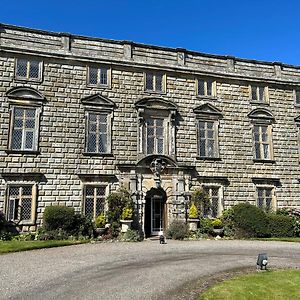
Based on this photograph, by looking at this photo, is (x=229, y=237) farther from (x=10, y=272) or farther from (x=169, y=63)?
(x=10, y=272)

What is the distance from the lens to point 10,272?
9453 mm

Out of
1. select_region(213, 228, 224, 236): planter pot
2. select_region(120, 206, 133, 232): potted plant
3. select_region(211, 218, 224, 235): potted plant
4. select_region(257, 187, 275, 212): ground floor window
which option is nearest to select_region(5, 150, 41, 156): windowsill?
select_region(120, 206, 133, 232): potted plant

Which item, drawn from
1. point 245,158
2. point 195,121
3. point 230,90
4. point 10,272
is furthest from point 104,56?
point 10,272

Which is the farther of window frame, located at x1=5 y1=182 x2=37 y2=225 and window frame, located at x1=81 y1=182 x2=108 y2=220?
window frame, located at x1=81 y1=182 x2=108 y2=220

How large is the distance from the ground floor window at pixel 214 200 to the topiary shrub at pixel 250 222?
1.31m

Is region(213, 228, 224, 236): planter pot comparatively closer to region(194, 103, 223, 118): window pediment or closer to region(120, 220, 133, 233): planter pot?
region(120, 220, 133, 233): planter pot

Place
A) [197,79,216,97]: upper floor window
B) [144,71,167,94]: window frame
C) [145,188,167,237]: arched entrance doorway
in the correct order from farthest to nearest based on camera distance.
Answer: [197,79,216,97]: upper floor window → [144,71,167,94]: window frame → [145,188,167,237]: arched entrance doorway

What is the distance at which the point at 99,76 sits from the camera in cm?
1948

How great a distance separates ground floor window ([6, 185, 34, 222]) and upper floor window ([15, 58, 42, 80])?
5.50m

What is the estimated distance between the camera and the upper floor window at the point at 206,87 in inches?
834

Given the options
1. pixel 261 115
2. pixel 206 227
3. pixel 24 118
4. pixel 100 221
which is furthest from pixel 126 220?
pixel 261 115

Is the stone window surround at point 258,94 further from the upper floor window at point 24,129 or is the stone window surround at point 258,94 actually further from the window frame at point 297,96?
the upper floor window at point 24,129

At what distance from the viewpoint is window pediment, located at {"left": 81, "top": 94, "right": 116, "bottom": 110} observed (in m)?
18.9

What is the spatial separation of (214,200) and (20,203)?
33.2ft
